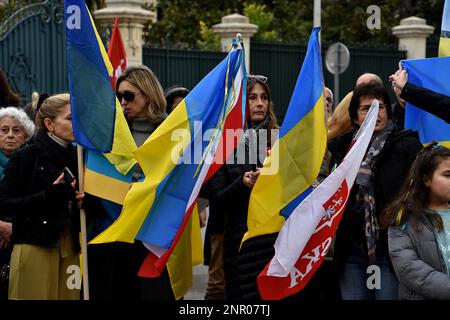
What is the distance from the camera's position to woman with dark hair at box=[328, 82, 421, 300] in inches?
244

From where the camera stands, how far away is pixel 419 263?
5.42 meters

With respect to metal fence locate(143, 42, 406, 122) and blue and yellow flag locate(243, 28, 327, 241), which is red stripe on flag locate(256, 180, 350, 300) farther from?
metal fence locate(143, 42, 406, 122)

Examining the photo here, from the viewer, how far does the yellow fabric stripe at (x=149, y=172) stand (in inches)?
236

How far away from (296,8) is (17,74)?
1500 cm

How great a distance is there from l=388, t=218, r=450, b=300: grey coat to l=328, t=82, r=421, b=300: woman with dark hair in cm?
59

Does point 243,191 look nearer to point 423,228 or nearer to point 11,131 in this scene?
point 423,228

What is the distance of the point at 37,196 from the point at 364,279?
1.90 metres

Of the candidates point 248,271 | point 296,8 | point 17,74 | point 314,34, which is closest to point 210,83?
point 314,34

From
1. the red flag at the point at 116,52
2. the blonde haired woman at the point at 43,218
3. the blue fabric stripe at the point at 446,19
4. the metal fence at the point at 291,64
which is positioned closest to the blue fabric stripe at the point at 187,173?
the blonde haired woman at the point at 43,218

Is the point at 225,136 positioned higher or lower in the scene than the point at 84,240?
higher

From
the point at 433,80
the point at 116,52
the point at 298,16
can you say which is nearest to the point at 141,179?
the point at 433,80

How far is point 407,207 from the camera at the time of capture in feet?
18.3
